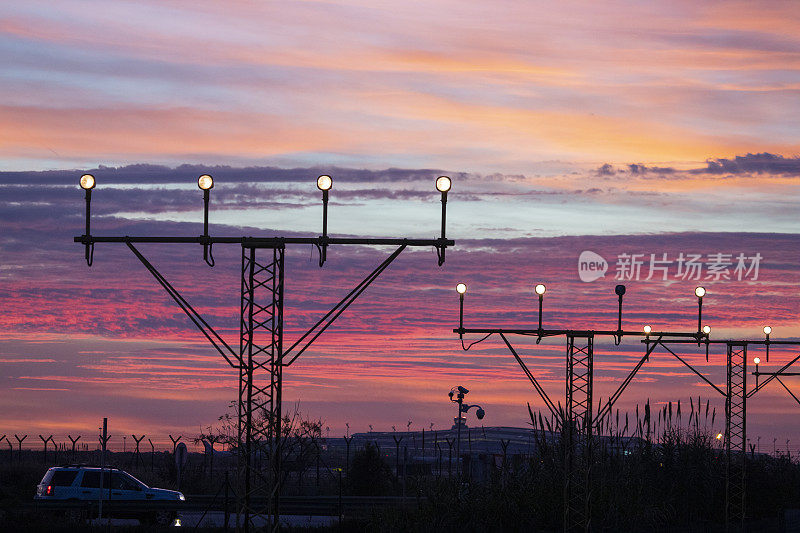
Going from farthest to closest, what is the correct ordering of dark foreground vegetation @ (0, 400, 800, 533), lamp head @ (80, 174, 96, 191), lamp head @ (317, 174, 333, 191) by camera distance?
dark foreground vegetation @ (0, 400, 800, 533) < lamp head @ (80, 174, 96, 191) < lamp head @ (317, 174, 333, 191)

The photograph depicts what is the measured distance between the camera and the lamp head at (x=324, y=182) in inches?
750

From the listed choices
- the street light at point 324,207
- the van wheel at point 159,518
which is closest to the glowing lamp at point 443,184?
the street light at point 324,207

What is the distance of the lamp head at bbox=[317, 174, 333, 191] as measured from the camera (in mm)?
19047

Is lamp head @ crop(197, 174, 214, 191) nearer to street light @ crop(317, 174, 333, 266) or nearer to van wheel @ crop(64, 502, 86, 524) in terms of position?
street light @ crop(317, 174, 333, 266)

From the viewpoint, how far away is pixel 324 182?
19.1 metres

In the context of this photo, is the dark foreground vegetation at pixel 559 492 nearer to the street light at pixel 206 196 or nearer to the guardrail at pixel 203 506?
the guardrail at pixel 203 506

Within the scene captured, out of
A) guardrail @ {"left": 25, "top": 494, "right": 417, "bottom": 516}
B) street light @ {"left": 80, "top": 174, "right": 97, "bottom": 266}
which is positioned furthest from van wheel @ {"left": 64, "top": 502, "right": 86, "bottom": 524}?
street light @ {"left": 80, "top": 174, "right": 97, "bottom": 266}

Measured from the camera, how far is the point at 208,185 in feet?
62.8

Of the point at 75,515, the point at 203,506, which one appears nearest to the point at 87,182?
the point at 75,515

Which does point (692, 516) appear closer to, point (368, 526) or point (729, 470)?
point (729, 470)

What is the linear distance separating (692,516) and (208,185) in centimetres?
2677

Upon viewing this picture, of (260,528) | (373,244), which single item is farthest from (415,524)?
(373,244)

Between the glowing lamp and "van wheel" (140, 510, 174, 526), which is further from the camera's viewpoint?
"van wheel" (140, 510, 174, 526)

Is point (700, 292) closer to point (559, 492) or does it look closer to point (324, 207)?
point (559, 492)
